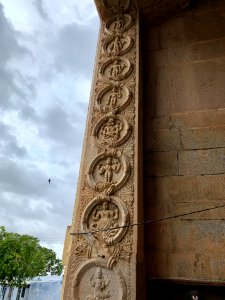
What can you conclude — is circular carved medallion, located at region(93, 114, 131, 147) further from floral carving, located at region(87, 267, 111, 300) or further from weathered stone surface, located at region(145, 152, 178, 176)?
floral carving, located at region(87, 267, 111, 300)

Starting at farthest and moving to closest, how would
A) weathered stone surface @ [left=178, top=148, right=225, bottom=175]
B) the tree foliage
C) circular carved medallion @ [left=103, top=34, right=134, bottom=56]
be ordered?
the tree foliage
circular carved medallion @ [left=103, top=34, right=134, bottom=56]
weathered stone surface @ [left=178, top=148, right=225, bottom=175]

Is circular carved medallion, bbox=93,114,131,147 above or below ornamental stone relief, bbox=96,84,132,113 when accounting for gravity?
below

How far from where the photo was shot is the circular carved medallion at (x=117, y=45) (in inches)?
110

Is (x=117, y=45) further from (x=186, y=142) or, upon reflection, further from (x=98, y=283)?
(x=98, y=283)

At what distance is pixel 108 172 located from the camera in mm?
2098

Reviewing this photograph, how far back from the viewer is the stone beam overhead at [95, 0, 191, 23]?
299cm

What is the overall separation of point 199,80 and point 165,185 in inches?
45.9

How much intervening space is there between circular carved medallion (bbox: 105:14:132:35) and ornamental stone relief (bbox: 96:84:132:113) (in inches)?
34.1

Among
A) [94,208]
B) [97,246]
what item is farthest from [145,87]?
[97,246]

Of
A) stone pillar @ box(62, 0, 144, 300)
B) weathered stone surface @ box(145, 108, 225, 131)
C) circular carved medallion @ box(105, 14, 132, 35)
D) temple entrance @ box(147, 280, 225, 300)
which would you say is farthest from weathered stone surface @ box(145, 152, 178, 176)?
circular carved medallion @ box(105, 14, 132, 35)

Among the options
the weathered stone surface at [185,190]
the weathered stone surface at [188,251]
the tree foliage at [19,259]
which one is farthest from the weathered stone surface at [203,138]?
the tree foliage at [19,259]

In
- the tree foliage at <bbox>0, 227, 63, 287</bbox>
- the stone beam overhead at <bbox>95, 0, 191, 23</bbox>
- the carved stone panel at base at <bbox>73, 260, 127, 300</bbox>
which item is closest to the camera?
the carved stone panel at base at <bbox>73, 260, 127, 300</bbox>

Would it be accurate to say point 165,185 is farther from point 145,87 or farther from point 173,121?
point 145,87

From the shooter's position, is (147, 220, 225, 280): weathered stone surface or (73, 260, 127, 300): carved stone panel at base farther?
(147, 220, 225, 280): weathered stone surface
